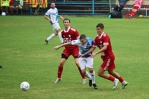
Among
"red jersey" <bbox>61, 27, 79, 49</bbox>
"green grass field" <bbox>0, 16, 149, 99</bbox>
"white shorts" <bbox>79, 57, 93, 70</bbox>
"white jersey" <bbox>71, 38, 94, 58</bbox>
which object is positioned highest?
"red jersey" <bbox>61, 27, 79, 49</bbox>

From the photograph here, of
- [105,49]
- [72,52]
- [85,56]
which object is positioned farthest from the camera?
[72,52]

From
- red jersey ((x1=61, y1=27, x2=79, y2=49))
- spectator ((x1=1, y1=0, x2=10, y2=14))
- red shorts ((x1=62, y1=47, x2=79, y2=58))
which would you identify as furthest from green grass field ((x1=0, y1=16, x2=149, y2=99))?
spectator ((x1=1, y1=0, x2=10, y2=14))

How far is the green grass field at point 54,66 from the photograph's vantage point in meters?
14.0

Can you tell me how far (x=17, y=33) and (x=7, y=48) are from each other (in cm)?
826

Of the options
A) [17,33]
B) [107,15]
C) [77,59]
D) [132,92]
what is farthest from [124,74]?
[107,15]

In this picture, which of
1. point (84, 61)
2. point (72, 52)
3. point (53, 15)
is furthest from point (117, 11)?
point (84, 61)

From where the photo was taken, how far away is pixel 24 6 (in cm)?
5231

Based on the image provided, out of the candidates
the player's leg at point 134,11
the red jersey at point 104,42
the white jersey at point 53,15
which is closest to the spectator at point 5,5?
the player's leg at point 134,11

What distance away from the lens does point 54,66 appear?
2002 centimetres

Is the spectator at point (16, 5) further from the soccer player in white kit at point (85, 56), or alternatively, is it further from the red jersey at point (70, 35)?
the soccer player in white kit at point (85, 56)

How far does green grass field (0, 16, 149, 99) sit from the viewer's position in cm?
1395

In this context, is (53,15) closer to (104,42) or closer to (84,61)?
(84,61)

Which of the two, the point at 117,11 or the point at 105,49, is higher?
the point at 105,49

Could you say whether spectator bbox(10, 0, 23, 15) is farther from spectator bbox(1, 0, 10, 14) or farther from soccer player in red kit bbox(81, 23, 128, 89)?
soccer player in red kit bbox(81, 23, 128, 89)
